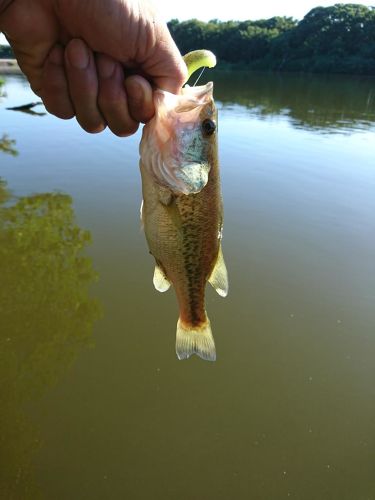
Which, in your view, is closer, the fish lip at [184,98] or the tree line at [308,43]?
the fish lip at [184,98]

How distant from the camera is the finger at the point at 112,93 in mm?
2010

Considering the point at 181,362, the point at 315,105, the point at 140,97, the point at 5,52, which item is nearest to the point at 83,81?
the point at 140,97

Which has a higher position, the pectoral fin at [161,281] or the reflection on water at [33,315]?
the pectoral fin at [161,281]

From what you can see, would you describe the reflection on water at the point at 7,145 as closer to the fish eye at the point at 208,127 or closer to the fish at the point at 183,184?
the fish at the point at 183,184

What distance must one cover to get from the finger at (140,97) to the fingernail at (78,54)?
0.67 ft

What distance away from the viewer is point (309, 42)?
63500 mm

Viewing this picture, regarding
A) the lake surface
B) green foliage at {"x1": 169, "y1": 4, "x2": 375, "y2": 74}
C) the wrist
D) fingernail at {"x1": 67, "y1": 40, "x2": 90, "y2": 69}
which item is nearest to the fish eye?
fingernail at {"x1": 67, "y1": 40, "x2": 90, "y2": 69}

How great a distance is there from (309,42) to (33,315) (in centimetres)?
6907

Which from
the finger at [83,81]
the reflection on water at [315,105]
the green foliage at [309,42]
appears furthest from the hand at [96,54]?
the green foliage at [309,42]

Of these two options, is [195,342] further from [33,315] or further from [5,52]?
[5,52]

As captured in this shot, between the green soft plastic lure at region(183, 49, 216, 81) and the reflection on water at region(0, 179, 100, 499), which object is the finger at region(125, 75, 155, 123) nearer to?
the green soft plastic lure at region(183, 49, 216, 81)

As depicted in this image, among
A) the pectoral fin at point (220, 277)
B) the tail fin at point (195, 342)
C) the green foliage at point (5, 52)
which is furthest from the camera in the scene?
the green foliage at point (5, 52)

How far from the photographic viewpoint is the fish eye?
190cm

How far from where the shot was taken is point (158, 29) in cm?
192
